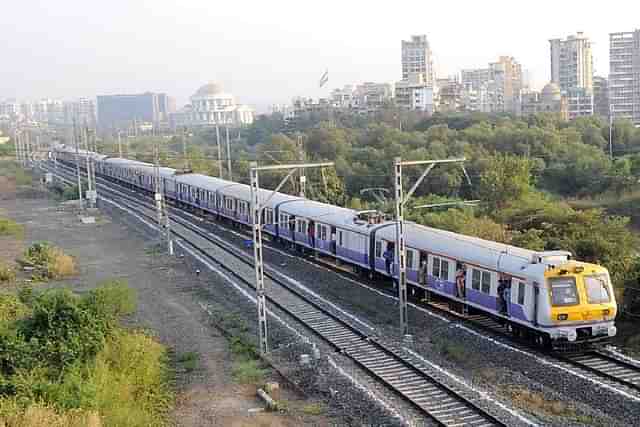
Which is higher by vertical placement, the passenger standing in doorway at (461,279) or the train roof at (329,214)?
the train roof at (329,214)

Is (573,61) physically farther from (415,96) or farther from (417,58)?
(415,96)

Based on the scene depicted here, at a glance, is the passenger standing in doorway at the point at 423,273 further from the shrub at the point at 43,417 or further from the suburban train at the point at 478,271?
the shrub at the point at 43,417

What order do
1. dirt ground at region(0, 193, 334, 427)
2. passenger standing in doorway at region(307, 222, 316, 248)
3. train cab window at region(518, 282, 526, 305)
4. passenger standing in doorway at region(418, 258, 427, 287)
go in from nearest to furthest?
dirt ground at region(0, 193, 334, 427)
train cab window at region(518, 282, 526, 305)
passenger standing in doorway at region(418, 258, 427, 287)
passenger standing in doorway at region(307, 222, 316, 248)

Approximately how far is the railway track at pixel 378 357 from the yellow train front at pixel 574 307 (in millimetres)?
2678

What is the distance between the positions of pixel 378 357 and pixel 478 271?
12.0 ft

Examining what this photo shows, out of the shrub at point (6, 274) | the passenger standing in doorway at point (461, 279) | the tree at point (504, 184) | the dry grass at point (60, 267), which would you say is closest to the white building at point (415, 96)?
the tree at point (504, 184)

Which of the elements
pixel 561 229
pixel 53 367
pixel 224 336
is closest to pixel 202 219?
pixel 561 229

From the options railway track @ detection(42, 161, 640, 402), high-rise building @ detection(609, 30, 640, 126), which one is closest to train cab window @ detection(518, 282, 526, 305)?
railway track @ detection(42, 161, 640, 402)

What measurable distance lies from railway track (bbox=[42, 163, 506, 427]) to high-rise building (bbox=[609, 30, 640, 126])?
454 feet

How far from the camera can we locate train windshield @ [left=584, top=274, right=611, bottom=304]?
16875 millimetres

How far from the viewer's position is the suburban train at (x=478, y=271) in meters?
16.7

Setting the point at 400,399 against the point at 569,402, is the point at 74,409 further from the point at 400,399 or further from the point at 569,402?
the point at 569,402

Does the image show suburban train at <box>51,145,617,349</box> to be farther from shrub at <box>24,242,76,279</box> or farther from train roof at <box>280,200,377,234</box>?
shrub at <box>24,242,76,279</box>

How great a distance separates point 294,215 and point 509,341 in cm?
1544
